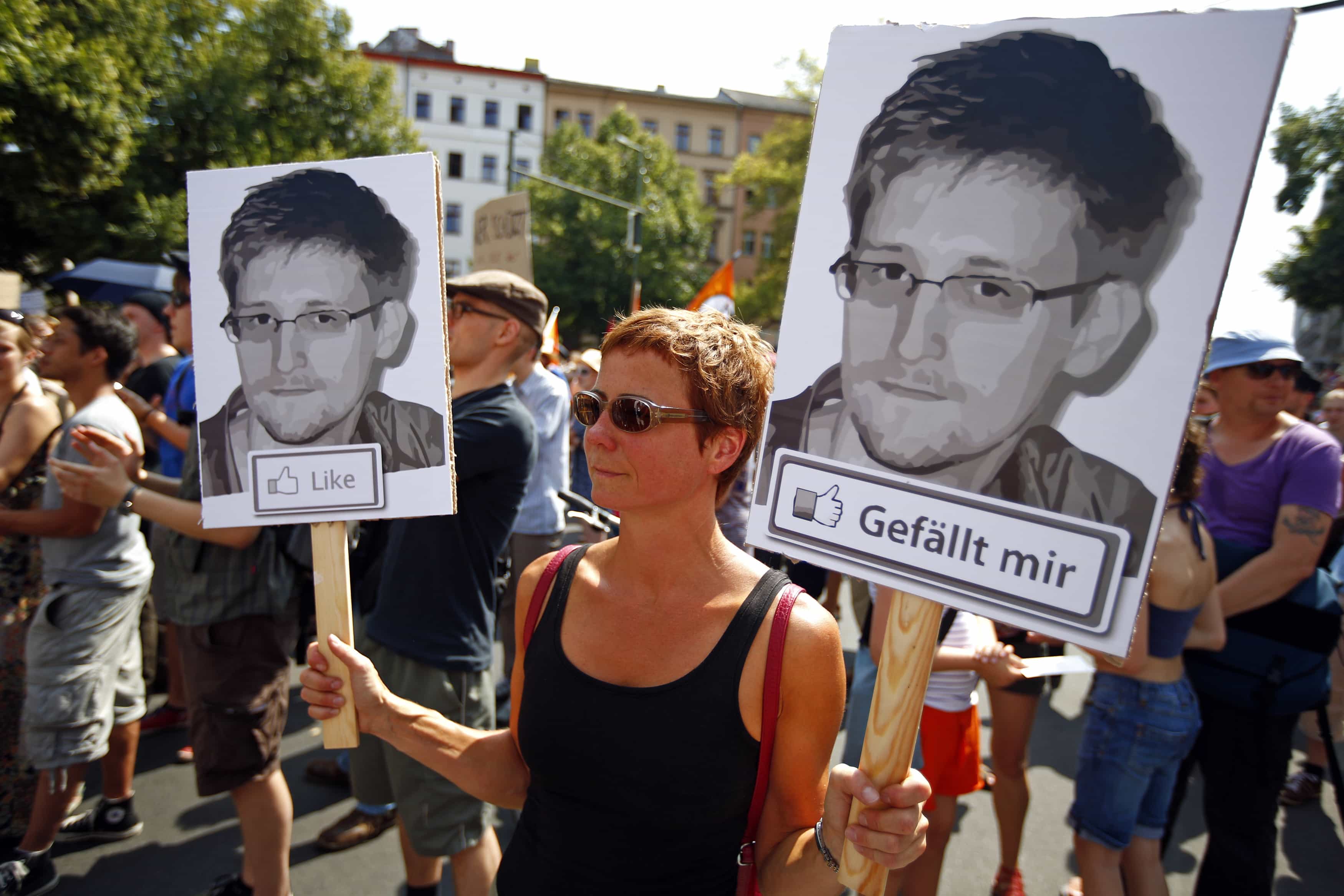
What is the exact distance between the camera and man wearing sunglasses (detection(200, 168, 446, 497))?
173 centimetres

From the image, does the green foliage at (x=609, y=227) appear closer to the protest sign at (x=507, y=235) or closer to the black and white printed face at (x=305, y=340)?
the protest sign at (x=507, y=235)

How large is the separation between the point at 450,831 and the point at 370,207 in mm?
1737

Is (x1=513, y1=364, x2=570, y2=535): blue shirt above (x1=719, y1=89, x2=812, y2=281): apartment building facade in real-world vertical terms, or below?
below

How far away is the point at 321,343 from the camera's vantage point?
1.76 metres

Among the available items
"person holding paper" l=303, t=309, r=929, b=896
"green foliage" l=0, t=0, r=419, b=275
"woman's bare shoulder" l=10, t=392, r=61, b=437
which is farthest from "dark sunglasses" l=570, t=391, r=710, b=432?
"green foliage" l=0, t=0, r=419, b=275

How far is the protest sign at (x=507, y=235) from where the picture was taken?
608 cm

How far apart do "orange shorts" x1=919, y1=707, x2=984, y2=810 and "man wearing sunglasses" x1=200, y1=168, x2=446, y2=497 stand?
6.22 ft

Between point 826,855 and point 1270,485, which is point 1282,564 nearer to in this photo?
point 1270,485

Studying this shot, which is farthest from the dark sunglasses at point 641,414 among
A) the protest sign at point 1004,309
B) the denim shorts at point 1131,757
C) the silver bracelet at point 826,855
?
the denim shorts at point 1131,757

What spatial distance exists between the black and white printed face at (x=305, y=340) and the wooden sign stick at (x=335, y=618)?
0.89ft

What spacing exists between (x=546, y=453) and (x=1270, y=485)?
3.43 metres

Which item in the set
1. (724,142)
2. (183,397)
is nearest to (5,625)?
(183,397)

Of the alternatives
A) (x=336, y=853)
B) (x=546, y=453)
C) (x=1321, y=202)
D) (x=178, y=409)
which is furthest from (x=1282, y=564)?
(x=1321, y=202)

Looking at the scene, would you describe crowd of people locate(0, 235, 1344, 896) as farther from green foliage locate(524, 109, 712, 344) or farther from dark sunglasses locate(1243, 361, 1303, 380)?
green foliage locate(524, 109, 712, 344)
